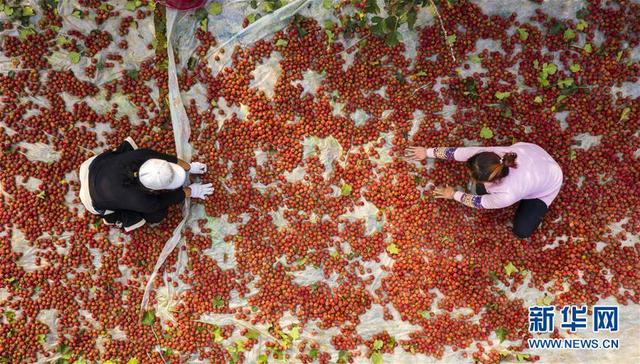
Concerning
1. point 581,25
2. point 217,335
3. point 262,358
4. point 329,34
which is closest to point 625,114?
point 581,25

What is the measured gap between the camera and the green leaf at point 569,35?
13.3ft

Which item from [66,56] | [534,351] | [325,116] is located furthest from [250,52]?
[534,351]

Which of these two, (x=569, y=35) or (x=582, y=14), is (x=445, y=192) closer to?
(x=569, y=35)

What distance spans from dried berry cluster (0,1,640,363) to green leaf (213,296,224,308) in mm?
14

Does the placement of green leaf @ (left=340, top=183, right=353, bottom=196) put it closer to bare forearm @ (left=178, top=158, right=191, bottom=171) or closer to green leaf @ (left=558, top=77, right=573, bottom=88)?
bare forearm @ (left=178, top=158, right=191, bottom=171)

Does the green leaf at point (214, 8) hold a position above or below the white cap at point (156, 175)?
above

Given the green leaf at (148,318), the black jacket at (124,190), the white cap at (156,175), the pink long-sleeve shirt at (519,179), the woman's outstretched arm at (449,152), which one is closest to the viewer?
the white cap at (156,175)

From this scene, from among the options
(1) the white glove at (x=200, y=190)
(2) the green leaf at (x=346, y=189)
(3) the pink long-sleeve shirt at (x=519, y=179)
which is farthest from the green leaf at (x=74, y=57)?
(3) the pink long-sleeve shirt at (x=519, y=179)

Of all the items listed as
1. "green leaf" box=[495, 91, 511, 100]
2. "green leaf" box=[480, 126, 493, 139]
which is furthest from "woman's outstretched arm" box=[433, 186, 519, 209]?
A: "green leaf" box=[495, 91, 511, 100]

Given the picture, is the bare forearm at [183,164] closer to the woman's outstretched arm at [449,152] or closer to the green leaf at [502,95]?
the woman's outstretched arm at [449,152]

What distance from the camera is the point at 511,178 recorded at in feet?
11.6

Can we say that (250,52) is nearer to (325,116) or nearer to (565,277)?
(325,116)

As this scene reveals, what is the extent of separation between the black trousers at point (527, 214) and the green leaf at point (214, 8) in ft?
10.2

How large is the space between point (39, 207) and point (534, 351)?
5.20 meters
